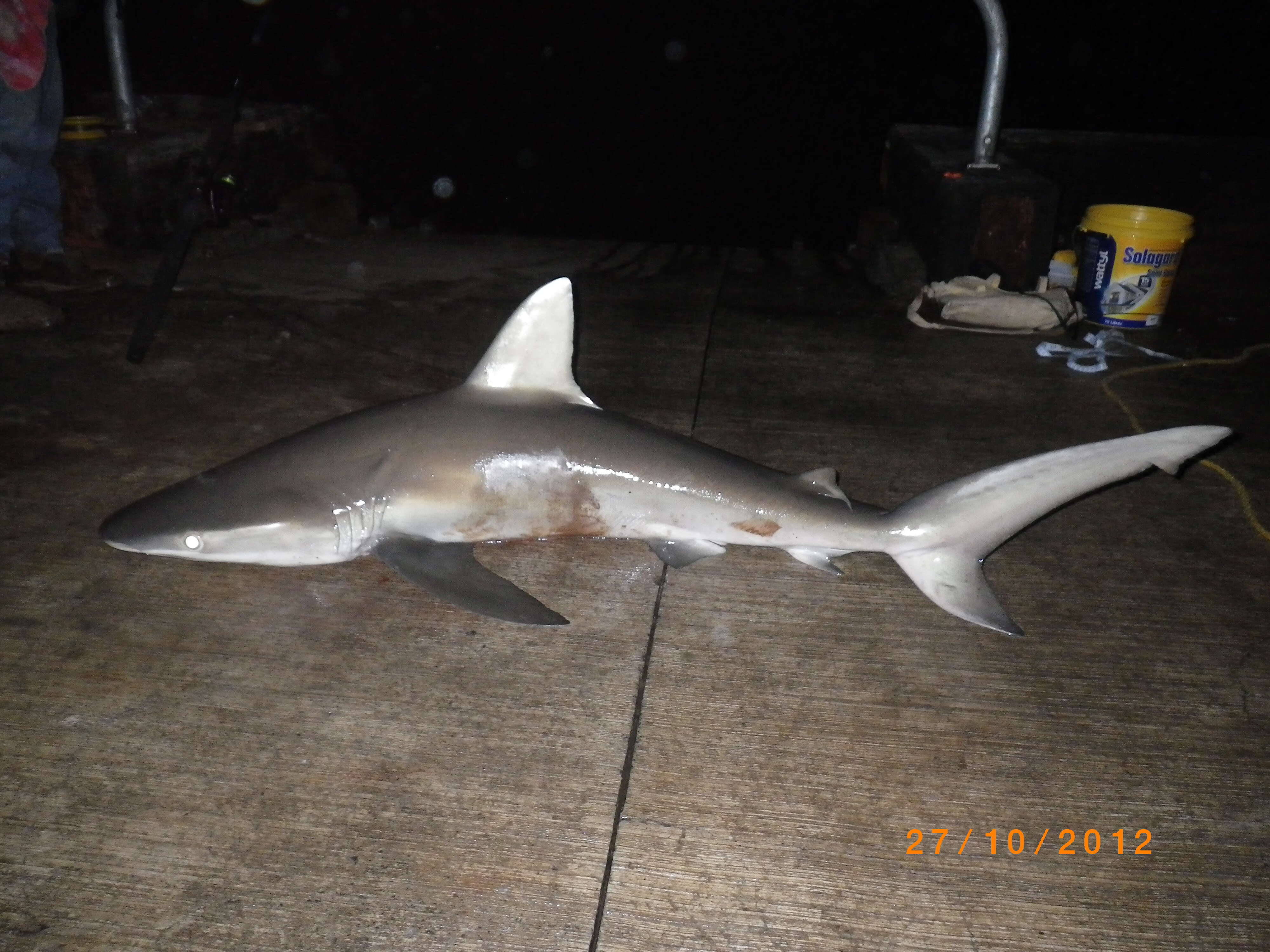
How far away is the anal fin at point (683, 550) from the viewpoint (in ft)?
7.97

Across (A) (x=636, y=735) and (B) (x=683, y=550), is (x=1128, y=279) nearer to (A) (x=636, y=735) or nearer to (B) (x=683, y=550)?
(B) (x=683, y=550)

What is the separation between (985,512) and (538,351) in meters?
1.19

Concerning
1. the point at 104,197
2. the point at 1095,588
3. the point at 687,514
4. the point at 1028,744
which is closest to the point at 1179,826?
the point at 1028,744

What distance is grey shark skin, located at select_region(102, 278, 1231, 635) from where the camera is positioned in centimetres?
226

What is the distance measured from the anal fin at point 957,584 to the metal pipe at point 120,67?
19.8 ft

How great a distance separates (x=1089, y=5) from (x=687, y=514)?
74.2 ft

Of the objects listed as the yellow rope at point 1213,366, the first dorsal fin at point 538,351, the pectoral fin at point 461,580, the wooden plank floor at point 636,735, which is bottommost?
the wooden plank floor at point 636,735

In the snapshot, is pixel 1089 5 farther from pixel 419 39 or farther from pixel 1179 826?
pixel 1179 826

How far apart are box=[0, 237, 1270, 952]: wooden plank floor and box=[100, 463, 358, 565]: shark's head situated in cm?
17

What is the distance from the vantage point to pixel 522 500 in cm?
245

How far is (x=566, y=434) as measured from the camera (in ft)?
7.93

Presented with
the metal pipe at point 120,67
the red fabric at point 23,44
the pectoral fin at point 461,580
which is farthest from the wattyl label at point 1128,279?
the metal pipe at point 120,67
